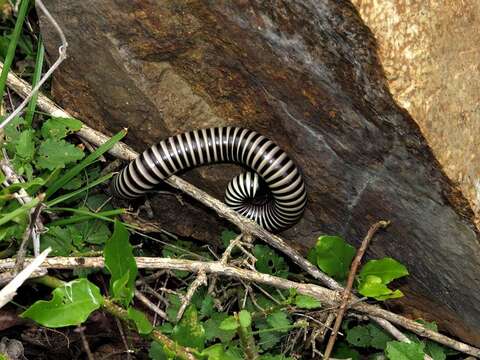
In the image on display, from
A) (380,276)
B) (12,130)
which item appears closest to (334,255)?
(380,276)

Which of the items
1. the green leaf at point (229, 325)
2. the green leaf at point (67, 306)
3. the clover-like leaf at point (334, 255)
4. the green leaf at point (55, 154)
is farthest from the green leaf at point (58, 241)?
the clover-like leaf at point (334, 255)

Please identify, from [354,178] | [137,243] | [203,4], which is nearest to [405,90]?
[354,178]

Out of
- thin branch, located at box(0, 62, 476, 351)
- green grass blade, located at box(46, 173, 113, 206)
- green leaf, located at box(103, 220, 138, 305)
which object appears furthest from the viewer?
thin branch, located at box(0, 62, 476, 351)

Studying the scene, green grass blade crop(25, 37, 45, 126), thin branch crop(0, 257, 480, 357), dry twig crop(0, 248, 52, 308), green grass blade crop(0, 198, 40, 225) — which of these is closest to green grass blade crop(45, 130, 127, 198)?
green grass blade crop(25, 37, 45, 126)

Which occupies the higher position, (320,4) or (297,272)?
(320,4)

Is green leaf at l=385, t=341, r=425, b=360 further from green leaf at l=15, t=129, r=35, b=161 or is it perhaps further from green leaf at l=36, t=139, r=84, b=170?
green leaf at l=15, t=129, r=35, b=161

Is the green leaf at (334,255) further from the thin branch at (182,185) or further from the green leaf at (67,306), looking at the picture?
the green leaf at (67,306)

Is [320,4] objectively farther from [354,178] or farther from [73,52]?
[73,52]

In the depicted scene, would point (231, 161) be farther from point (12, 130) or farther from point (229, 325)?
point (229, 325)
